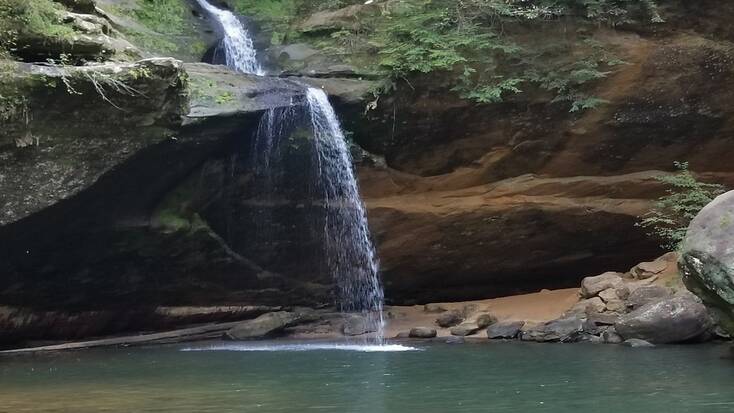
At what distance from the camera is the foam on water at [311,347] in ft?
46.7

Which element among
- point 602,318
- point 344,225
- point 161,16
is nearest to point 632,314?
point 602,318

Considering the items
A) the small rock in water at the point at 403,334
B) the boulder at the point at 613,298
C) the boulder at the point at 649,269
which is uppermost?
the boulder at the point at 649,269

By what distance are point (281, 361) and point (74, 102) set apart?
5.35 meters

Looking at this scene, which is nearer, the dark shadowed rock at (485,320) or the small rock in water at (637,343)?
the small rock in water at (637,343)

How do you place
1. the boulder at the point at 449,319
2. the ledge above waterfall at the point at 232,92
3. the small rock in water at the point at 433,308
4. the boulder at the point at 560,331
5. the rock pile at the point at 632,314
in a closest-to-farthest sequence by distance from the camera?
1. the rock pile at the point at 632,314
2. the ledge above waterfall at the point at 232,92
3. the boulder at the point at 560,331
4. the boulder at the point at 449,319
5. the small rock in water at the point at 433,308

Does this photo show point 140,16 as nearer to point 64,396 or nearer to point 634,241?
point 64,396

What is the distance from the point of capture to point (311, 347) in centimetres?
1498

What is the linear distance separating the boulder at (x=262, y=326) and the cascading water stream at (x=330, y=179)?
162 centimetres

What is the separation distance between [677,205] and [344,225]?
7454mm

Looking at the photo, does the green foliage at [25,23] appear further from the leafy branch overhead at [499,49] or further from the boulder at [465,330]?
the boulder at [465,330]

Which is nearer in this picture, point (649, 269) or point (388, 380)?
point (388, 380)

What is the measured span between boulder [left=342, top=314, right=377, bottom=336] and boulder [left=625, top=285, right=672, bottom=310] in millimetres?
5685

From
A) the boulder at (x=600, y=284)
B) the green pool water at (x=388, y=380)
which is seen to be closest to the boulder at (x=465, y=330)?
the green pool water at (x=388, y=380)

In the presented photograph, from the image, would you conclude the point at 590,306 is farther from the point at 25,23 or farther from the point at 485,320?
the point at 25,23
